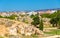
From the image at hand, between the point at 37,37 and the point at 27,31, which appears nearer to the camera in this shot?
the point at 37,37

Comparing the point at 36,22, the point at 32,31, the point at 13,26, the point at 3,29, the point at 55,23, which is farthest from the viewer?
the point at 55,23

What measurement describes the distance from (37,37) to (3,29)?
6854 millimetres

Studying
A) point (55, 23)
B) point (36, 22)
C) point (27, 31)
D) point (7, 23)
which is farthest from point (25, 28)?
point (55, 23)

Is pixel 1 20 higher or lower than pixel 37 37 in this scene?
higher

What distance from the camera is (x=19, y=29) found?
161ft

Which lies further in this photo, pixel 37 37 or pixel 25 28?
pixel 25 28

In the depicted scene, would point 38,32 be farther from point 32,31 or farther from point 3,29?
point 3,29

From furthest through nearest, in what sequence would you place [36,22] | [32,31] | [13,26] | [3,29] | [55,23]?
[55,23], [36,22], [32,31], [13,26], [3,29]

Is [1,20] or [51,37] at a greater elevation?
[1,20]

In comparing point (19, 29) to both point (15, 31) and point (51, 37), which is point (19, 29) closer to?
point (15, 31)

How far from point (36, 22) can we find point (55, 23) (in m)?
13.4

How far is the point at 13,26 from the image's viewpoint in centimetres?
4859

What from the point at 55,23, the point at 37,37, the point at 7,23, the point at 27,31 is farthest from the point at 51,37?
the point at 55,23

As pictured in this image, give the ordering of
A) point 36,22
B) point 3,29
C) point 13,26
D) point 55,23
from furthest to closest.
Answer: point 55,23 → point 36,22 → point 13,26 → point 3,29
